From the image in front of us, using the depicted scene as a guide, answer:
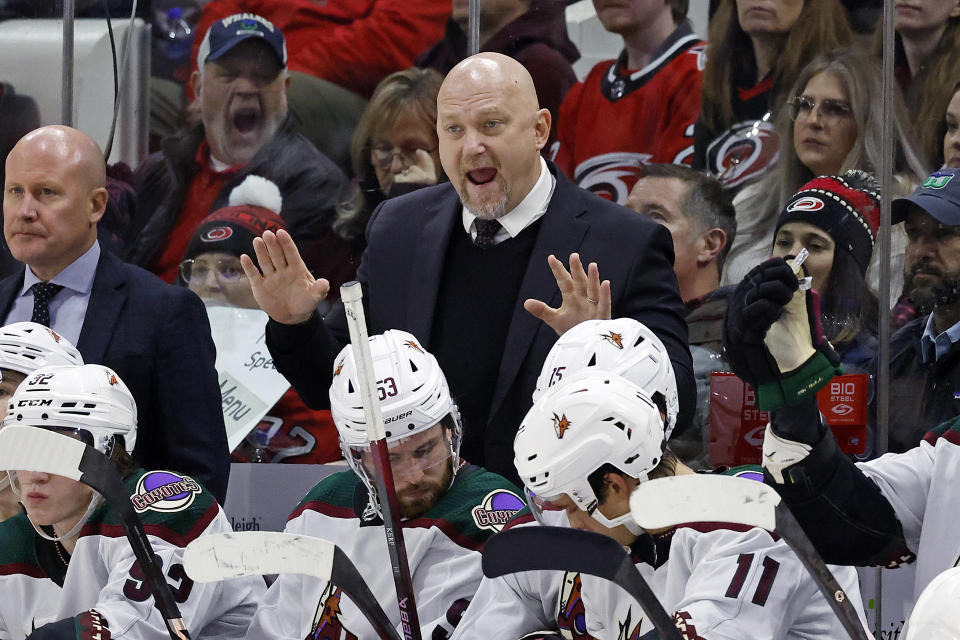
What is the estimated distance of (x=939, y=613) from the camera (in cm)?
153

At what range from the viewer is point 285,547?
2053 millimetres

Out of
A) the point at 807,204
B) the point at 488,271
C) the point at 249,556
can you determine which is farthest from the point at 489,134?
the point at 249,556

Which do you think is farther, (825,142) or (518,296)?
(825,142)

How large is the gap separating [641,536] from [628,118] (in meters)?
2.45

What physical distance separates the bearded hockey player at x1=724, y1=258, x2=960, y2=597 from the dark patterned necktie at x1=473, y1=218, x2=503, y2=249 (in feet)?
4.61

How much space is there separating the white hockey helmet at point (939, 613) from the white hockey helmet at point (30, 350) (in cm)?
246

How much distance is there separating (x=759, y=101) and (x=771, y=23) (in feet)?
0.85

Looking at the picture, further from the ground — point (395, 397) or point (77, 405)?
point (395, 397)

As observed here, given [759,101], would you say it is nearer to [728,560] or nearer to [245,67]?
[245,67]

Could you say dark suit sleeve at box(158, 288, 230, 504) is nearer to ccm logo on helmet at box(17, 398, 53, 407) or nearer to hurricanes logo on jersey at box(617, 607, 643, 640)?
ccm logo on helmet at box(17, 398, 53, 407)

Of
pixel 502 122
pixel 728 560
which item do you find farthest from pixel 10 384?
pixel 728 560

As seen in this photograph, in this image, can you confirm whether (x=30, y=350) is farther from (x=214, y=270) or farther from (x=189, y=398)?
(x=214, y=270)

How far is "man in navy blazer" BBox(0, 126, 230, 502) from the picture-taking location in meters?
3.77

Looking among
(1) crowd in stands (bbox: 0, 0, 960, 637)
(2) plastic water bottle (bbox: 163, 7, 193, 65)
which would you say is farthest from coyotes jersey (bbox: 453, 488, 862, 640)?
(2) plastic water bottle (bbox: 163, 7, 193, 65)
